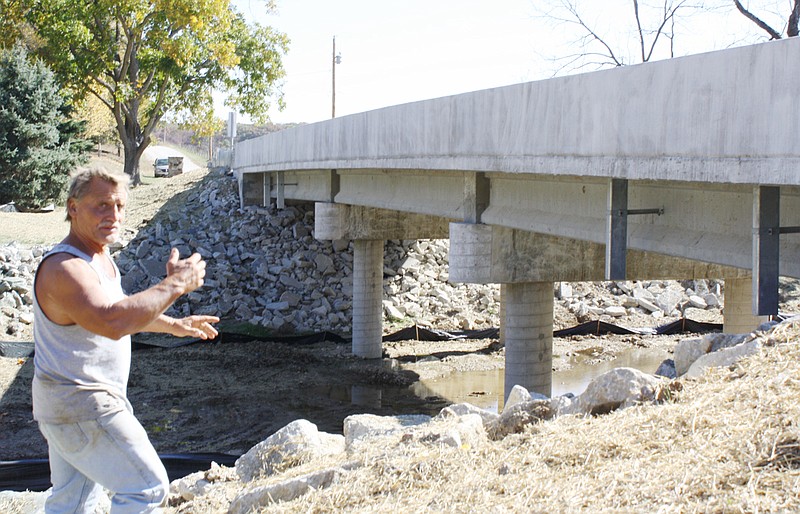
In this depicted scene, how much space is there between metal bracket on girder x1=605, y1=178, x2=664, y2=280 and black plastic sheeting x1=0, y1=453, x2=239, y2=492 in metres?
4.39

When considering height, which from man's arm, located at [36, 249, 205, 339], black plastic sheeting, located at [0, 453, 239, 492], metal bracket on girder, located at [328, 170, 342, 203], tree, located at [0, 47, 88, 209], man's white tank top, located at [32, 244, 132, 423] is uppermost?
tree, located at [0, 47, 88, 209]

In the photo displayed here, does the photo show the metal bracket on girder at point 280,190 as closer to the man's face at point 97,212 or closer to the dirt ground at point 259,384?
the dirt ground at point 259,384

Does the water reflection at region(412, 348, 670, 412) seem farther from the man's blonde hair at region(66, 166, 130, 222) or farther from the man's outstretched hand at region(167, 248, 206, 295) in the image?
the man's outstretched hand at region(167, 248, 206, 295)

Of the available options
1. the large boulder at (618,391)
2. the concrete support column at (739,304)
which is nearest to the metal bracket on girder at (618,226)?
the large boulder at (618,391)

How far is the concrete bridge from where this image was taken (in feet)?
20.2

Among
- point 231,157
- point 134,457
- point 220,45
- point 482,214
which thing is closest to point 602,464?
point 134,457

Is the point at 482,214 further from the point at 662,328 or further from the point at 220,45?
the point at 220,45

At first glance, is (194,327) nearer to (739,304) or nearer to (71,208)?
(71,208)

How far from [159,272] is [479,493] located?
19.4m

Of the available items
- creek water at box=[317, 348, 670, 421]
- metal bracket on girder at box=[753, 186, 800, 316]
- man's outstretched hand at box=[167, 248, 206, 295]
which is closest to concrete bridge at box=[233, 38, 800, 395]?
metal bracket on girder at box=[753, 186, 800, 316]

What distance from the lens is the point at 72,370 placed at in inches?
148

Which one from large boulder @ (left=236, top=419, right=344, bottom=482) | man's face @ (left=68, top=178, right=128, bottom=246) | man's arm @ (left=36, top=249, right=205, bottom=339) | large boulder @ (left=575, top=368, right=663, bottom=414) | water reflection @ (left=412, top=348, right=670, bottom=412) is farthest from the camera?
water reflection @ (left=412, top=348, right=670, bottom=412)

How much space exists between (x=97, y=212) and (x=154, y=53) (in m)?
32.6

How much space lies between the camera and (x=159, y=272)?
73.8 ft
